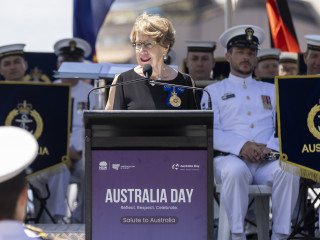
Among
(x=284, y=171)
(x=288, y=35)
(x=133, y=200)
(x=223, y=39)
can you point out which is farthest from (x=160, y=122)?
(x=288, y=35)

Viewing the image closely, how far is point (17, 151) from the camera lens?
1.50 meters

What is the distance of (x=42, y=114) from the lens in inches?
236

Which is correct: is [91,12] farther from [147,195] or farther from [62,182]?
[147,195]

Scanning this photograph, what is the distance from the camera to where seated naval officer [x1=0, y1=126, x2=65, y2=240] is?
4.86 feet

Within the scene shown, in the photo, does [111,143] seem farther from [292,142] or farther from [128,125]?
[292,142]

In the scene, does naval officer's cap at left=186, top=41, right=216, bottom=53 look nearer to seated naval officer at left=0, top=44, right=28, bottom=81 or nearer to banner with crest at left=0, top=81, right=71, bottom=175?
seated naval officer at left=0, top=44, right=28, bottom=81

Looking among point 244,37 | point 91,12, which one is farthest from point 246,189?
point 91,12

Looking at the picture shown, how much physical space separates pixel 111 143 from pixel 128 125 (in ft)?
0.41

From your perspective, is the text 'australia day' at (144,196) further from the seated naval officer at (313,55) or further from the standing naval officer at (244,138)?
the seated naval officer at (313,55)

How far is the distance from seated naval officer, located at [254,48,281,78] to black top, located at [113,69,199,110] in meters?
3.74

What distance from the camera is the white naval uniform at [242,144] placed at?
457cm

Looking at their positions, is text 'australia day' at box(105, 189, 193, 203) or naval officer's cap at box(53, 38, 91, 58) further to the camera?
naval officer's cap at box(53, 38, 91, 58)

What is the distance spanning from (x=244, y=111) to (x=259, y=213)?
2.74 ft

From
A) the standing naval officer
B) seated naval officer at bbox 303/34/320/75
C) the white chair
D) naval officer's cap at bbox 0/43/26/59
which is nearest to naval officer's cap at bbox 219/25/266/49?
the standing naval officer
